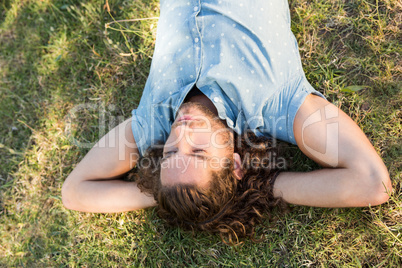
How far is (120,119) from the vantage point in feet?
11.0

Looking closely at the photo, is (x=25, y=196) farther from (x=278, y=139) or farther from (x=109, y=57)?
(x=278, y=139)

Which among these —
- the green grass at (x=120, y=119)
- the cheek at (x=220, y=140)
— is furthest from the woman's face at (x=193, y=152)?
the green grass at (x=120, y=119)

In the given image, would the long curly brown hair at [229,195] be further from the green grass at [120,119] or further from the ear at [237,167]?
the green grass at [120,119]

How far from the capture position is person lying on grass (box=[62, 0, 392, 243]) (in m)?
2.34

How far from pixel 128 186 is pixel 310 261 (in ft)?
5.53

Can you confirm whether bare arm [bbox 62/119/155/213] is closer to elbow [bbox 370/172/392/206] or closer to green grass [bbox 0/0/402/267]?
green grass [bbox 0/0/402/267]

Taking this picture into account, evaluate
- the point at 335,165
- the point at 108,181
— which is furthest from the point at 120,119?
the point at 335,165

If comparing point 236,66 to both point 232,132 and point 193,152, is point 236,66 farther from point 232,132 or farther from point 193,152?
point 193,152

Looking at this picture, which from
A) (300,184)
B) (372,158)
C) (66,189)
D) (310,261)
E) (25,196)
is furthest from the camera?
(25,196)

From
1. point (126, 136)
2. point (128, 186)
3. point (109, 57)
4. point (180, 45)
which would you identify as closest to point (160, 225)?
point (128, 186)

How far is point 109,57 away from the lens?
3477mm

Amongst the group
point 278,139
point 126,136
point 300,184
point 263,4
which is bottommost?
point 300,184

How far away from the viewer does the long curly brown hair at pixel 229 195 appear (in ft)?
7.70

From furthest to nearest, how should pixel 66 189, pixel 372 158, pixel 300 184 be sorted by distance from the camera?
pixel 66 189 < pixel 300 184 < pixel 372 158
